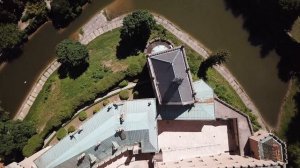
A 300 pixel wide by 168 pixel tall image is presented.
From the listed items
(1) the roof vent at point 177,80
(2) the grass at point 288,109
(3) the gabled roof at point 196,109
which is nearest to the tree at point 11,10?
(3) the gabled roof at point 196,109

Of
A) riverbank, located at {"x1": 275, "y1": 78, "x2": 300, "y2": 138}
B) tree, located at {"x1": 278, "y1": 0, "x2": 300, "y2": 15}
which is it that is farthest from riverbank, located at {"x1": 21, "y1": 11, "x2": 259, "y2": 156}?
tree, located at {"x1": 278, "y1": 0, "x2": 300, "y2": 15}

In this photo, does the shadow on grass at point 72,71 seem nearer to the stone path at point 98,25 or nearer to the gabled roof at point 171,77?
the stone path at point 98,25

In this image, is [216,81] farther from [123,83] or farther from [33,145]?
[33,145]

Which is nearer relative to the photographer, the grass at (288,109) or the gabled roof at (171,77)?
the gabled roof at (171,77)

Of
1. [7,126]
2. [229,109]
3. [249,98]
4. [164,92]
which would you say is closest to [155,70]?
[164,92]

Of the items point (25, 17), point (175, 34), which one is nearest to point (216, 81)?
point (175, 34)

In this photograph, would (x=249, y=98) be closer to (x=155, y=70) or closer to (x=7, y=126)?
(x=155, y=70)

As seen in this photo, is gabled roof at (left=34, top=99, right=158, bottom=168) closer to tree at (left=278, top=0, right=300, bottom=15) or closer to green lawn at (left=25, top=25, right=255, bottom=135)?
green lawn at (left=25, top=25, right=255, bottom=135)
